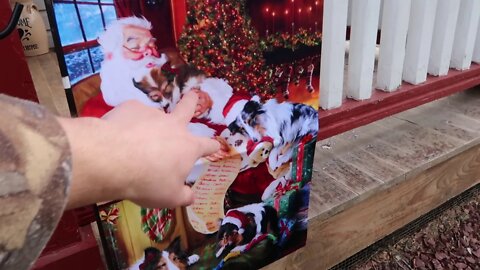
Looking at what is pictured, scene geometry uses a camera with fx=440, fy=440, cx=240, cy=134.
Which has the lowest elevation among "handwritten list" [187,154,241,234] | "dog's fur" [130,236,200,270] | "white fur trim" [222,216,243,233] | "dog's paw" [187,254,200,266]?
"dog's paw" [187,254,200,266]

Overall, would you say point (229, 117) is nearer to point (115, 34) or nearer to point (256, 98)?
point (256, 98)

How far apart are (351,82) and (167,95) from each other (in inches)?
33.4

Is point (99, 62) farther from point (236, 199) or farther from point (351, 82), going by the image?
point (351, 82)

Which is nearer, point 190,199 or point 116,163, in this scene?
point 116,163

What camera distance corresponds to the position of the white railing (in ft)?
4.83

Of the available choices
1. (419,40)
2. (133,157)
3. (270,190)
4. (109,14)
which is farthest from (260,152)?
(419,40)

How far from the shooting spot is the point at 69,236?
1.19m

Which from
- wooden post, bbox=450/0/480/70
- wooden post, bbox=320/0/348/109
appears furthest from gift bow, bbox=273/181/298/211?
wooden post, bbox=450/0/480/70

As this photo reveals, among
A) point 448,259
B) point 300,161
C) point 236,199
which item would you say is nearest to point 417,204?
point 448,259

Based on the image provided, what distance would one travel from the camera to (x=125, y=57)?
3.16ft

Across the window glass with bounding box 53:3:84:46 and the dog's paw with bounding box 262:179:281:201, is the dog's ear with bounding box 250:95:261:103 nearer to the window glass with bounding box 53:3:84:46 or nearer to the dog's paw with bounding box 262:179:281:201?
the dog's paw with bounding box 262:179:281:201

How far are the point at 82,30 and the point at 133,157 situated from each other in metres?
0.39

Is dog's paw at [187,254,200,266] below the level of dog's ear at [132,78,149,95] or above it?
below

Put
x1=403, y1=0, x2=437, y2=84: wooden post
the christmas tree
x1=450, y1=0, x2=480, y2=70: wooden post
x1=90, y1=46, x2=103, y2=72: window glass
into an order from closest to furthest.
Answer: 1. x1=90, y1=46, x2=103, y2=72: window glass
2. the christmas tree
3. x1=403, y1=0, x2=437, y2=84: wooden post
4. x1=450, y1=0, x2=480, y2=70: wooden post
